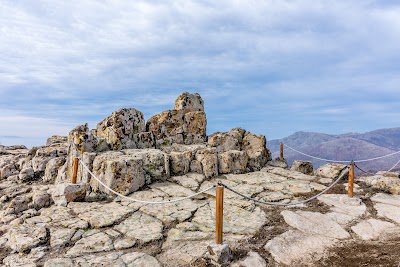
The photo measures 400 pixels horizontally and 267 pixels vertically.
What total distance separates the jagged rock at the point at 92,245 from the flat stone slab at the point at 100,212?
0.76 m

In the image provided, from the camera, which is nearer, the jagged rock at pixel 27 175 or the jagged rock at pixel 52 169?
the jagged rock at pixel 52 169

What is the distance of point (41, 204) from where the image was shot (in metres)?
11.5

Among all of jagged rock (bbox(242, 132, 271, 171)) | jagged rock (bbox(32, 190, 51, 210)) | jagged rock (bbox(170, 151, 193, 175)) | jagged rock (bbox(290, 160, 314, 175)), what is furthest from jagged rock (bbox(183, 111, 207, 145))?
jagged rock (bbox(32, 190, 51, 210))

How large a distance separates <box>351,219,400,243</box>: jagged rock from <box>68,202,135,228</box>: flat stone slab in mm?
7884

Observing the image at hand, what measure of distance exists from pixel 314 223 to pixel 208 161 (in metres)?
6.45

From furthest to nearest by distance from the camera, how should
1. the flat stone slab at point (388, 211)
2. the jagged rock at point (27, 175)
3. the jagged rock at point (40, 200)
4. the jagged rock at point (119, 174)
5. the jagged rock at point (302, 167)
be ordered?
the jagged rock at point (302, 167) < the jagged rock at point (27, 175) < the jagged rock at point (119, 174) < the jagged rock at point (40, 200) < the flat stone slab at point (388, 211)

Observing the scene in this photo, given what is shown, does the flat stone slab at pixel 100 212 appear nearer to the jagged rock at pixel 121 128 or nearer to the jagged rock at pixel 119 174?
the jagged rock at pixel 119 174

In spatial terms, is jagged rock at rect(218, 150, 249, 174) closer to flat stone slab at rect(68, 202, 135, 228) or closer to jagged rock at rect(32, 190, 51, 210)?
flat stone slab at rect(68, 202, 135, 228)

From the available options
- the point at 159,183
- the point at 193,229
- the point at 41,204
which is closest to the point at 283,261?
the point at 193,229

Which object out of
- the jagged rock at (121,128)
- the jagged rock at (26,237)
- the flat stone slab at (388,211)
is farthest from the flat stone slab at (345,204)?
the jagged rock at (121,128)

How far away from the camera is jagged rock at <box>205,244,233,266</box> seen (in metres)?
7.01

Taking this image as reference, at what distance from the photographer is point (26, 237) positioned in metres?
8.51

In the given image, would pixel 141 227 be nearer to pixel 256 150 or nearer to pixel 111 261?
pixel 111 261

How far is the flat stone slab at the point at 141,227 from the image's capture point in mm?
8508
